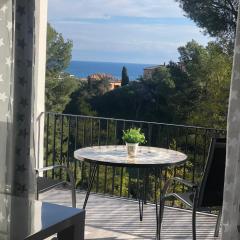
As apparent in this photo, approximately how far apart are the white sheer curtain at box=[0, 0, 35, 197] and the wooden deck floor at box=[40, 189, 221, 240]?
140 centimetres

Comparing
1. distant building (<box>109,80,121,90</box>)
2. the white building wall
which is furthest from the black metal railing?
distant building (<box>109,80,121,90</box>)

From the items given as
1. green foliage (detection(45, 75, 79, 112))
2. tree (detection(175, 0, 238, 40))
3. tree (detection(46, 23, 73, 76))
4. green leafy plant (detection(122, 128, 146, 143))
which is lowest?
green leafy plant (detection(122, 128, 146, 143))

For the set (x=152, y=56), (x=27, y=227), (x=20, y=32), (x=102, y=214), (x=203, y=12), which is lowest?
(x=102, y=214)

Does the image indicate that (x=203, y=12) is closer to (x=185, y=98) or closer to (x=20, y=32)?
(x=185, y=98)

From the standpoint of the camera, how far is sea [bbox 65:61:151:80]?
14.9m

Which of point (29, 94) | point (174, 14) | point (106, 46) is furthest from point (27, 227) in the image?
point (106, 46)

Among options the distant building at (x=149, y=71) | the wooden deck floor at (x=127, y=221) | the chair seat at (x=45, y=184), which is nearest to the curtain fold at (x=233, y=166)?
the wooden deck floor at (x=127, y=221)

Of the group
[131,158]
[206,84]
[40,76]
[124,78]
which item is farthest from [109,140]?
[206,84]

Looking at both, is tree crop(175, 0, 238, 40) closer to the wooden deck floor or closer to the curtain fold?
the wooden deck floor

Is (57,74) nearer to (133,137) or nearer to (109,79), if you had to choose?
(109,79)

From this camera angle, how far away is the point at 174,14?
13.7 meters

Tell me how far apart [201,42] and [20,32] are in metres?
12.3

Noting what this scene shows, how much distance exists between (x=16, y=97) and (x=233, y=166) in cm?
129

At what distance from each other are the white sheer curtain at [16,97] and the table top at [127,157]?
1.12 metres
